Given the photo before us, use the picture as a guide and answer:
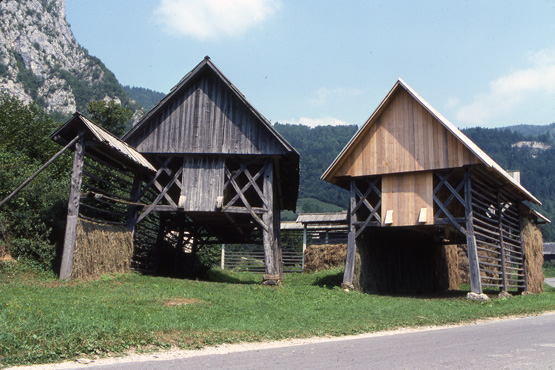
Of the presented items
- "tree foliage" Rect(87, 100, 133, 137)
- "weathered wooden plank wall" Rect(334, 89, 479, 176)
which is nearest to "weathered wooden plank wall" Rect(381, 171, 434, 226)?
"weathered wooden plank wall" Rect(334, 89, 479, 176)

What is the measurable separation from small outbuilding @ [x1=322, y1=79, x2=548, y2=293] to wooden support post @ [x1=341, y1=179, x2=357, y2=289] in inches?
1.5

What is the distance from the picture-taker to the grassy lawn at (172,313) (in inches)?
302

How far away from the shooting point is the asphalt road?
7.02 m

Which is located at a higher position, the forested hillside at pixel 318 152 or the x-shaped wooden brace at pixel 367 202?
the forested hillside at pixel 318 152

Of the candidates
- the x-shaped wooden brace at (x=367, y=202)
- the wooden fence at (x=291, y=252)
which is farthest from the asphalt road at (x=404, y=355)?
the wooden fence at (x=291, y=252)

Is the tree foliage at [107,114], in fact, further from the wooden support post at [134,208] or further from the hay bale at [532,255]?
the hay bale at [532,255]

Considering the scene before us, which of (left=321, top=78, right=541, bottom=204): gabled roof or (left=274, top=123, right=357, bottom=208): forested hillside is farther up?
(left=274, top=123, right=357, bottom=208): forested hillside

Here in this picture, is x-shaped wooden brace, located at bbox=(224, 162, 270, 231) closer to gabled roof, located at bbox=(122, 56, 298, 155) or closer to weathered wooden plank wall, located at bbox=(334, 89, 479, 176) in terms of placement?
gabled roof, located at bbox=(122, 56, 298, 155)

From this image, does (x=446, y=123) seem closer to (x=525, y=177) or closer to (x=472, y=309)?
(x=472, y=309)

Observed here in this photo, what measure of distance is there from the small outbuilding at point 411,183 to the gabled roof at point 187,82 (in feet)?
9.85

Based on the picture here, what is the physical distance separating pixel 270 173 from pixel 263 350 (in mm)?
11312

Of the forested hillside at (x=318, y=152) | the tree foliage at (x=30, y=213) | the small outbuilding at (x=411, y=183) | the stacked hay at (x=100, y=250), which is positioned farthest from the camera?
the forested hillside at (x=318, y=152)

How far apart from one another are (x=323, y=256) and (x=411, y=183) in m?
12.4

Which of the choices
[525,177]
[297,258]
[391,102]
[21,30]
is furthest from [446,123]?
[525,177]
